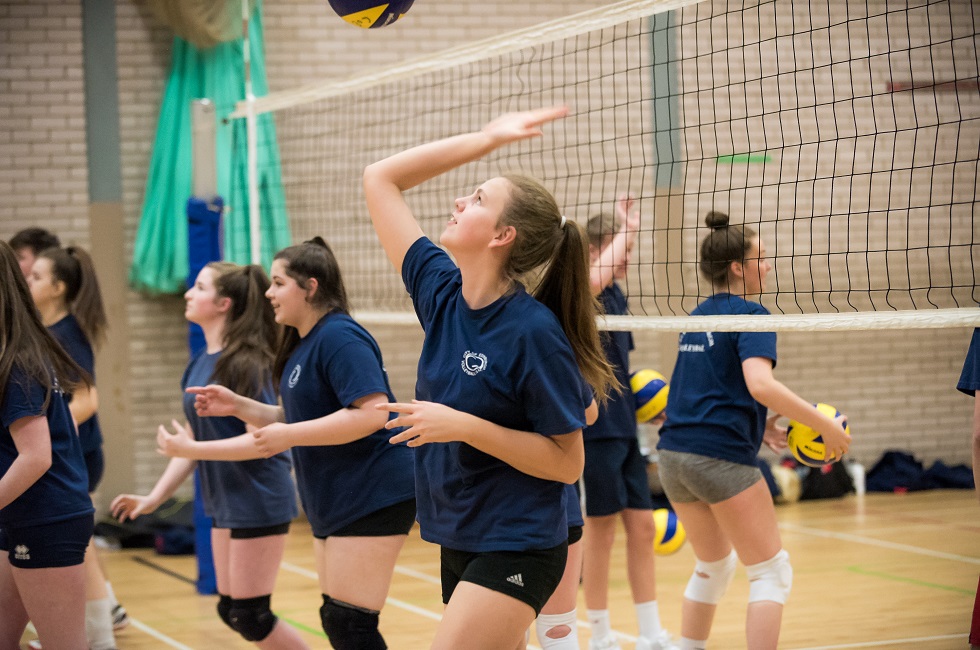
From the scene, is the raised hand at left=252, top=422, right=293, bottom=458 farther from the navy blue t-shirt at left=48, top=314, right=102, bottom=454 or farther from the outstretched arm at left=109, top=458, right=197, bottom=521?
the navy blue t-shirt at left=48, top=314, right=102, bottom=454

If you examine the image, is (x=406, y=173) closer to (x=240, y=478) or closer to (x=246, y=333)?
(x=246, y=333)

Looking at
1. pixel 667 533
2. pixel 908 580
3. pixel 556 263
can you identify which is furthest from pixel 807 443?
pixel 908 580

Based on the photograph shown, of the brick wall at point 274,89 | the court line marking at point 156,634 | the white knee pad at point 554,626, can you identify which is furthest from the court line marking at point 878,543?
the court line marking at point 156,634

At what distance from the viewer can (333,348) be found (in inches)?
133

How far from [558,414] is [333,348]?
119cm

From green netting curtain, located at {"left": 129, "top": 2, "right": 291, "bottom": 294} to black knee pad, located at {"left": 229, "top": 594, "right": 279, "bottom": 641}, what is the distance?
167 inches

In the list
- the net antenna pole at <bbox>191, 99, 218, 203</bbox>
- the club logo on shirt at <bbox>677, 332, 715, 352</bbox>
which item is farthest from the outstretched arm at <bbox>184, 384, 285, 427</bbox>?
the net antenna pole at <bbox>191, 99, 218, 203</bbox>

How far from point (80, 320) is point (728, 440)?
2730 millimetres

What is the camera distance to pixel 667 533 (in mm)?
5223

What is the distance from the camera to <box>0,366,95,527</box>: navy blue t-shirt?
10.2 feet

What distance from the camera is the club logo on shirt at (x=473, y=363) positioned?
2.41m

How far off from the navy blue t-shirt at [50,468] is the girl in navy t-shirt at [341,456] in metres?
0.28

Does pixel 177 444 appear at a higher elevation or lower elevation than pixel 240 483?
higher

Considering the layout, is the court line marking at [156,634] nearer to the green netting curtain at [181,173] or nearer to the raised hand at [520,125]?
the green netting curtain at [181,173]
